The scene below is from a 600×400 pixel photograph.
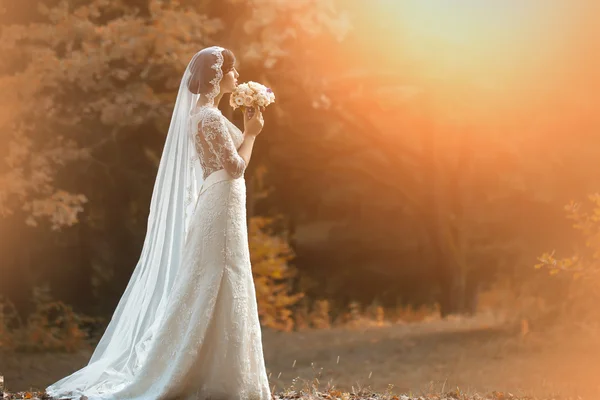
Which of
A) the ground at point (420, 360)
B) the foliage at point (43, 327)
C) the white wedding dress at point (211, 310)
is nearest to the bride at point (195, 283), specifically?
the white wedding dress at point (211, 310)

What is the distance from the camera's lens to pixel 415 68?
6250mm

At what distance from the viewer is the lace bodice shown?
3523 millimetres

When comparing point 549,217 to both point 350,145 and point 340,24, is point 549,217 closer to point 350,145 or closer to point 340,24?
point 350,145

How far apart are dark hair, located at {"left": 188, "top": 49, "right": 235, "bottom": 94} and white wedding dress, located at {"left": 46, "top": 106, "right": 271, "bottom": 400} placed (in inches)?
4.5

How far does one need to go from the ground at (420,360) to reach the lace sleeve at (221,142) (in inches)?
112

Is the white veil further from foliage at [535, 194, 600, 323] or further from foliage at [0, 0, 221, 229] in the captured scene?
foliage at [535, 194, 600, 323]

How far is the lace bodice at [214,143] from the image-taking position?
3.52 meters

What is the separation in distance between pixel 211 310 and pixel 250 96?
1071 millimetres

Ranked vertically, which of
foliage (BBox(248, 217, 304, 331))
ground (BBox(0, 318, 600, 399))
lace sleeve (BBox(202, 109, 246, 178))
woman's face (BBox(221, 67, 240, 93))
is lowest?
ground (BBox(0, 318, 600, 399))

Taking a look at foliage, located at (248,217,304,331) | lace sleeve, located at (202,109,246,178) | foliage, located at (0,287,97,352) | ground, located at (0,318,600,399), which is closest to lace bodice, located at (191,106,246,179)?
lace sleeve, located at (202,109,246,178)

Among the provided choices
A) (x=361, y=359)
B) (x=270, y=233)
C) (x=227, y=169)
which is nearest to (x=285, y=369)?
(x=361, y=359)

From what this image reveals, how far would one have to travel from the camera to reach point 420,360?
6.02 m

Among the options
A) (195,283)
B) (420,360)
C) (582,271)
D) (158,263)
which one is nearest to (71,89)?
(158,263)

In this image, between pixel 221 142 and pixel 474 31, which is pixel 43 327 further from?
pixel 474 31
